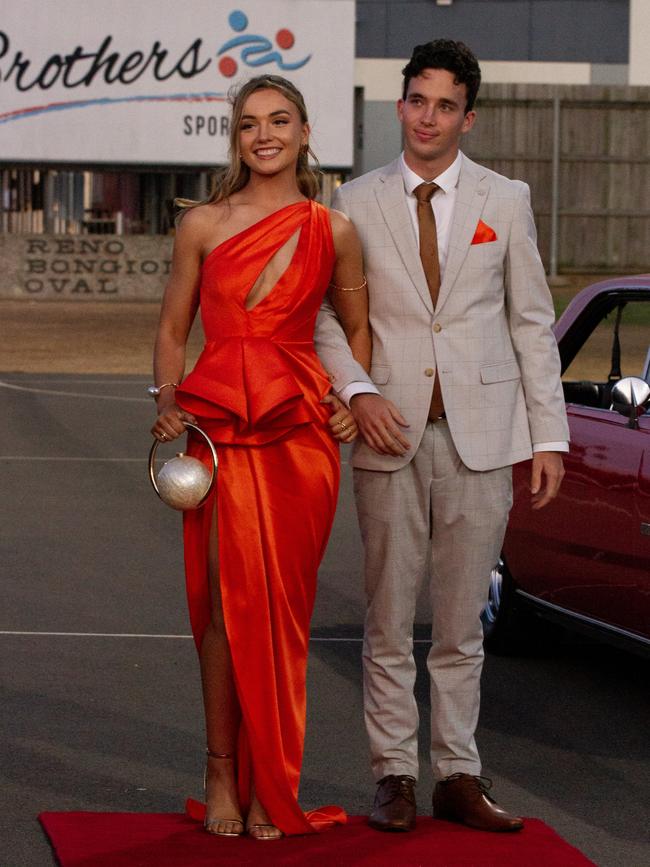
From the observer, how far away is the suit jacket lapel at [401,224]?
5133 mm

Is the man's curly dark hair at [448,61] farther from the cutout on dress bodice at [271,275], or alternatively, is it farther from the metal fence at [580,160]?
the metal fence at [580,160]

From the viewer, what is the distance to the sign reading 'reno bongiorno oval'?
3781 centimetres

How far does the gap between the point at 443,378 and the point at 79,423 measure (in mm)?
12424

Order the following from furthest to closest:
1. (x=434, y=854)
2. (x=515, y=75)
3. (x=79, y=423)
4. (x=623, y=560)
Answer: (x=515, y=75)
(x=79, y=423)
(x=623, y=560)
(x=434, y=854)

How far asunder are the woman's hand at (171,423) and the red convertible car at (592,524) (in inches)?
78.3

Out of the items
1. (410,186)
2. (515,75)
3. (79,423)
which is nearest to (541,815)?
(410,186)

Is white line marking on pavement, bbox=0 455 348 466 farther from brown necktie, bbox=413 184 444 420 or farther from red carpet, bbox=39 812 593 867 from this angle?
brown necktie, bbox=413 184 444 420

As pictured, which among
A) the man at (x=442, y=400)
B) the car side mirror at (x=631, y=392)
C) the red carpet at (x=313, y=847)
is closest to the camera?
the red carpet at (x=313, y=847)

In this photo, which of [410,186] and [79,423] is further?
[79,423]

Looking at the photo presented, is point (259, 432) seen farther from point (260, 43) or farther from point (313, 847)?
point (260, 43)

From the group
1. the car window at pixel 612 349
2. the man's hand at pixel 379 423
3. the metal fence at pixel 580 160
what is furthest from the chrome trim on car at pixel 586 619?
the metal fence at pixel 580 160

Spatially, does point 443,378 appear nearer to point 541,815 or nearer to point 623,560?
point 541,815

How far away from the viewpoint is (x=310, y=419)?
16.6 feet

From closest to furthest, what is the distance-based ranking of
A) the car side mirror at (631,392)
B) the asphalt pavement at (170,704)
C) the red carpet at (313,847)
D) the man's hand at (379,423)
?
the red carpet at (313,847) < the man's hand at (379,423) < the asphalt pavement at (170,704) < the car side mirror at (631,392)
